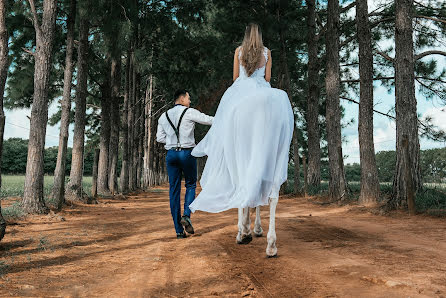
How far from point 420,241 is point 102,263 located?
13.5 ft

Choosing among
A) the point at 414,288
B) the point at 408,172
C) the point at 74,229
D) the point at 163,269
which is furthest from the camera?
the point at 408,172

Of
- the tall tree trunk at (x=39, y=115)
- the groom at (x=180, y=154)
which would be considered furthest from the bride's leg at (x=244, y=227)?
the tall tree trunk at (x=39, y=115)

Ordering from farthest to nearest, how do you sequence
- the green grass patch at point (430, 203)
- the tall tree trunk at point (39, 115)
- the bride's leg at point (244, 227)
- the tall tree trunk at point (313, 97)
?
1. the tall tree trunk at point (313, 97)
2. the tall tree trunk at point (39, 115)
3. the green grass patch at point (430, 203)
4. the bride's leg at point (244, 227)

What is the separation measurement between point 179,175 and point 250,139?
1.82 meters

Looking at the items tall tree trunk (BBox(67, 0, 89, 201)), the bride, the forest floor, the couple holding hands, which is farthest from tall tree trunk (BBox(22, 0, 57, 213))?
the bride

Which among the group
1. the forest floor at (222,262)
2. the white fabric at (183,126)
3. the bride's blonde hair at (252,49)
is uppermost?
the bride's blonde hair at (252,49)

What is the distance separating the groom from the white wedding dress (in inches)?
38.4

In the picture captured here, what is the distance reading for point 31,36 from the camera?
13.4 m

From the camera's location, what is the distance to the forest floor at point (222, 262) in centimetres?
290

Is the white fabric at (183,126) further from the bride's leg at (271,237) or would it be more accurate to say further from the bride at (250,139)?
the bride's leg at (271,237)

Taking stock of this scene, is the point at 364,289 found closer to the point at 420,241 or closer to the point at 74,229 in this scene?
the point at 420,241

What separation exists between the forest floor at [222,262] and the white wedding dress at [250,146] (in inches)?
26.4

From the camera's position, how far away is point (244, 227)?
14.8ft

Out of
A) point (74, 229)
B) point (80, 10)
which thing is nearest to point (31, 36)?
point (80, 10)
